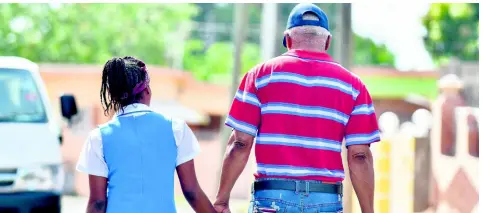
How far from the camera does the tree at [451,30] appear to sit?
4334 cm

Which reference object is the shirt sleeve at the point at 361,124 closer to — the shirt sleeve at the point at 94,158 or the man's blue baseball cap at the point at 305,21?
the man's blue baseball cap at the point at 305,21

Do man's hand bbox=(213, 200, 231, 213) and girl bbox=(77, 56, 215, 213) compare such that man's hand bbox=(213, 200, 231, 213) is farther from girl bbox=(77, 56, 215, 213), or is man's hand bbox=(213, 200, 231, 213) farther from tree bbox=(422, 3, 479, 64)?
tree bbox=(422, 3, 479, 64)

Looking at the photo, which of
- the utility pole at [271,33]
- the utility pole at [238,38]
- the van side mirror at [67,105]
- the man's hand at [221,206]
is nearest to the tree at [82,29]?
the utility pole at [238,38]

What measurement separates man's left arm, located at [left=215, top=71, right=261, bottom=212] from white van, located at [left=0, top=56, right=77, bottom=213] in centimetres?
349

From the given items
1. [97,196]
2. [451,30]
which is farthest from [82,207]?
[451,30]

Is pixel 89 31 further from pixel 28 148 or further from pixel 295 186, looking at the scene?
pixel 295 186

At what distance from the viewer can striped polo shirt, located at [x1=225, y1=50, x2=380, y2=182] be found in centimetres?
502

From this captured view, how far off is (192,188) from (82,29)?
35658 mm

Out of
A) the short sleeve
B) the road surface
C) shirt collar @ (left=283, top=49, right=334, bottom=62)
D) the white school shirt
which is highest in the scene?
shirt collar @ (left=283, top=49, right=334, bottom=62)

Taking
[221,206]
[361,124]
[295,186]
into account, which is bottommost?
[221,206]

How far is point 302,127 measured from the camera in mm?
5047

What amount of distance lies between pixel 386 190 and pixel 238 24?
389 cm

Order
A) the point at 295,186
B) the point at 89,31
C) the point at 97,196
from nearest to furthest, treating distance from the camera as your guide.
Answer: the point at 97,196
the point at 295,186
the point at 89,31

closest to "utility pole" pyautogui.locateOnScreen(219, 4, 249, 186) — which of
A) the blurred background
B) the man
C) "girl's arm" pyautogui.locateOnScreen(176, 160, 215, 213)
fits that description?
the blurred background
